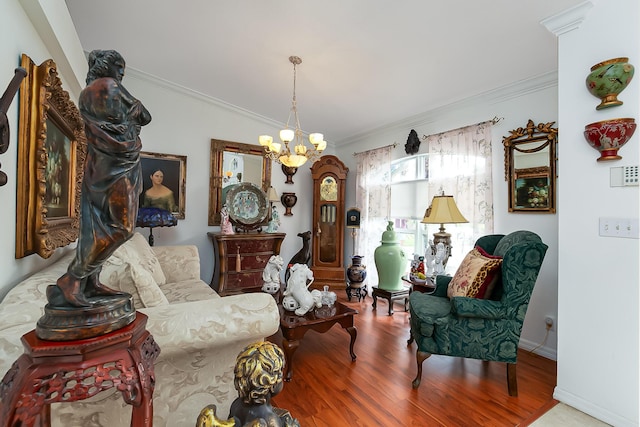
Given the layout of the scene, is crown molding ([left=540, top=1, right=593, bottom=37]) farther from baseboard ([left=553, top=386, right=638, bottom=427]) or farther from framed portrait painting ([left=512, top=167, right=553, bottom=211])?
baseboard ([left=553, top=386, right=638, bottom=427])

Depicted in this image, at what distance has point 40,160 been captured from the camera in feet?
4.17

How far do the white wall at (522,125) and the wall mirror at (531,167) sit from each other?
0.07 metres

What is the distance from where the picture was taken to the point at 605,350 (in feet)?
5.49

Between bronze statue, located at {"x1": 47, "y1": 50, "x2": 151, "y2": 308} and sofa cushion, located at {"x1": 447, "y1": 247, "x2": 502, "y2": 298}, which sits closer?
bronze statue, located at {"x1": 47, "y1": 50, "x2": 151, "y2": 308}

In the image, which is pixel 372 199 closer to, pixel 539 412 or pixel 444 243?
pixel 444 243

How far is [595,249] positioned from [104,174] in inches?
98.2

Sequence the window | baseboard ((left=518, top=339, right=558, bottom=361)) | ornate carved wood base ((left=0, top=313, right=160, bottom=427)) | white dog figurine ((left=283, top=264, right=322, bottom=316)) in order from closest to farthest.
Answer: ornate carved wood base ((left=0, top=313, right=160, bottom=427)) < white dog figurine ((left=283, top=264, right=322, bottom=316)) < baseboard ((left=518, top=339, right=558, bottom=361)) < the window

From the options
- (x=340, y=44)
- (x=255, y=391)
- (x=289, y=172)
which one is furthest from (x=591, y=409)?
(x=289, y=172)

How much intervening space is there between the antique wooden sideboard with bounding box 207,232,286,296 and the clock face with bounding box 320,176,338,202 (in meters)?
1.10

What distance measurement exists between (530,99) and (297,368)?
3.14m

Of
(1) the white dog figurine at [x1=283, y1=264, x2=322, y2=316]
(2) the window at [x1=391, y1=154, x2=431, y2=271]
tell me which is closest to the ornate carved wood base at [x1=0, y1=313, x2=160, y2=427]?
(1) the white dog figurine at [x1=283, y1=264, x2=322, y2=316]

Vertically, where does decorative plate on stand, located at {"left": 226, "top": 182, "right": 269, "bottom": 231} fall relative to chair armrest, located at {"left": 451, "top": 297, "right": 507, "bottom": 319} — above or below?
above

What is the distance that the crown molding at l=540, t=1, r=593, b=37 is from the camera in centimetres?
176

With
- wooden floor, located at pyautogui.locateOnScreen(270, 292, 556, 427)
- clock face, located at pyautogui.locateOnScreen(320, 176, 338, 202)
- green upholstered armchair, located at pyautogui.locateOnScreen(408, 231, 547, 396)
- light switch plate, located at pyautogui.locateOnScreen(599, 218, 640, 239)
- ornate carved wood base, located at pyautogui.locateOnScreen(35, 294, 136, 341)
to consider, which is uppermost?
clock face, located at pyautogui.locateOnScreen(320, 176, 338, 202)
